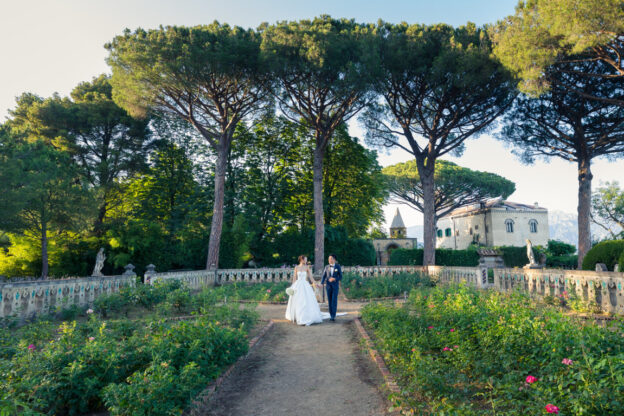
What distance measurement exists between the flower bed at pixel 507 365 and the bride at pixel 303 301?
3.14m

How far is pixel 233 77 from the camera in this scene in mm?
17547

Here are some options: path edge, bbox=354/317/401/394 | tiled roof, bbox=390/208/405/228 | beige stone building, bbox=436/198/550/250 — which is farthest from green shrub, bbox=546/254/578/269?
path edge, bbox=354/317/401/394

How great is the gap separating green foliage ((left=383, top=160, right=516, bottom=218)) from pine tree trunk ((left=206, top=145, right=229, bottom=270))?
25423 millimetres

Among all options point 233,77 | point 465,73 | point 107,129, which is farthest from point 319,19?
point 107,129

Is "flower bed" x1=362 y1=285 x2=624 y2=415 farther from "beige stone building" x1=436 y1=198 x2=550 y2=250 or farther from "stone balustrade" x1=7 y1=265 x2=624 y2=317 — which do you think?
"beige stone building" x1=436 y1=198 x2=550 y2=250

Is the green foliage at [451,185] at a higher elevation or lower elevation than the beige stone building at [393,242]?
higher

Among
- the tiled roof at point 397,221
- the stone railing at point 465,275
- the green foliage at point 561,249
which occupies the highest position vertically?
the tiled roof at point 397,221

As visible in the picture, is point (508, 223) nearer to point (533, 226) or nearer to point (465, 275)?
point (533, 226)

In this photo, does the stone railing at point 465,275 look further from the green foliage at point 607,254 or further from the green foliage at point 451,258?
the green foliage at point 451,258

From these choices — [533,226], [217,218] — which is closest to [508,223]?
[533,226]

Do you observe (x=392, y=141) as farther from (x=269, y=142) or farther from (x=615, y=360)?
(x=615, y=360)

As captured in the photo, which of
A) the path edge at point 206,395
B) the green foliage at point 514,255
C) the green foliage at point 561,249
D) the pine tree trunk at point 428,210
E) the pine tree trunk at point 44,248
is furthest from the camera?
the green foliage at point 561,249

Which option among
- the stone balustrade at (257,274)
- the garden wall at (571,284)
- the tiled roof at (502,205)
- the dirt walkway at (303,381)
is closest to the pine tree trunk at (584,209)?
the stone balustrade at (257,274)

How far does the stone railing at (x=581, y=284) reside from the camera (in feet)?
23.7
